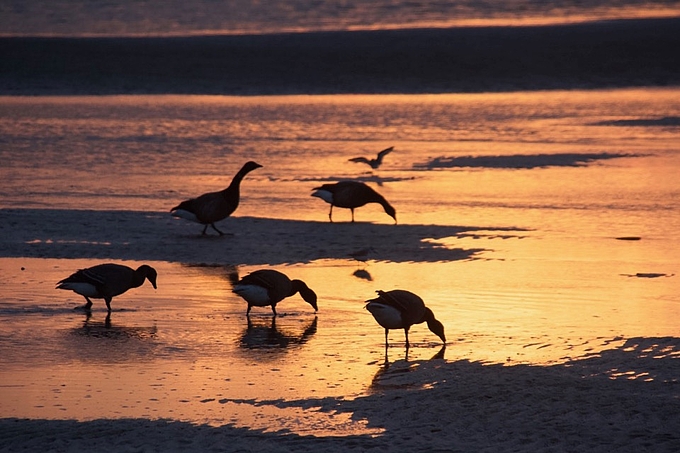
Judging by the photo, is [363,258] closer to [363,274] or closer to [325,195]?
[363,274]

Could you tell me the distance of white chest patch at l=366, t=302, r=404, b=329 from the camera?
1156 cm

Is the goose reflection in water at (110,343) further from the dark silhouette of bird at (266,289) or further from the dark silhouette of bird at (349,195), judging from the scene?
the dark silhouette of bird at (349,195)

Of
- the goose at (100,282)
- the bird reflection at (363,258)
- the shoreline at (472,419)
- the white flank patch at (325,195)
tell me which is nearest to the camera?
the shoreline at (472,419)

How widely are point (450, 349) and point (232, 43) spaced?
39.0 m

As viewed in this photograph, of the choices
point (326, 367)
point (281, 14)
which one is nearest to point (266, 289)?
point (326, 367)

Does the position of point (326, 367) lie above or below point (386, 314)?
below

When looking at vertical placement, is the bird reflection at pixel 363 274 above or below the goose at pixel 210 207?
below

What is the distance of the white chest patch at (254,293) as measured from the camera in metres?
13.1

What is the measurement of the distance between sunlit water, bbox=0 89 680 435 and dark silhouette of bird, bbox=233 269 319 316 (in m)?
0.26

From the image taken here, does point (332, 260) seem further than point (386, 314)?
Yes

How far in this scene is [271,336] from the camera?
41.4 ft

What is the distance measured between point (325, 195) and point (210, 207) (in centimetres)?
228

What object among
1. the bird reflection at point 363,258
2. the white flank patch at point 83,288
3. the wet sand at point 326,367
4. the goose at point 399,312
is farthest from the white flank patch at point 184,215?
the goose at point 399,312

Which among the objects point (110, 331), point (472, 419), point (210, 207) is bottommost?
point (472, 419)
